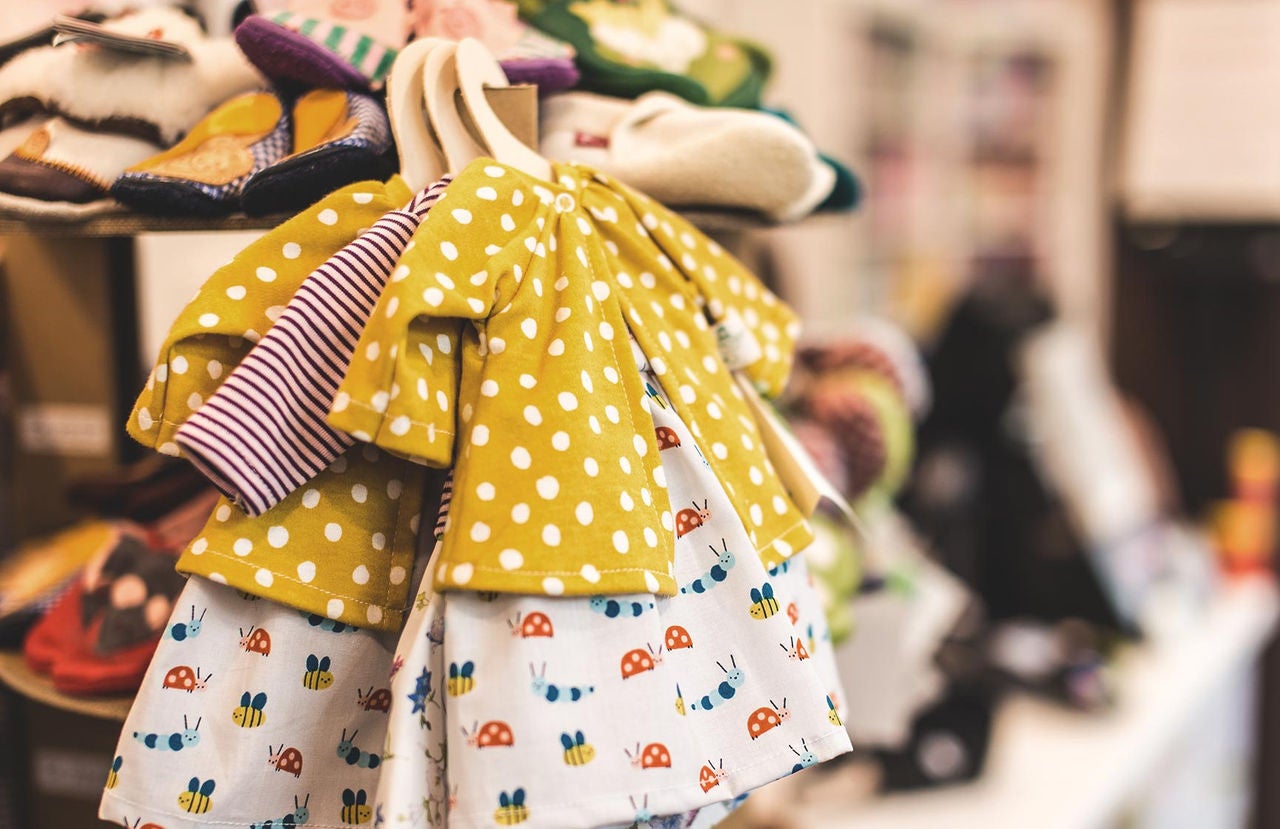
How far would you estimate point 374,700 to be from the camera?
477 millimetres

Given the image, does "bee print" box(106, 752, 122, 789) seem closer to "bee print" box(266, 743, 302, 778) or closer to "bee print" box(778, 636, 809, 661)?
"bee print" box(266, 743, 302, 778)

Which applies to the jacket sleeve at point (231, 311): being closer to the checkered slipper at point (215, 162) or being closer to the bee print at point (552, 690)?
the checkered slipper at point (215, 162)

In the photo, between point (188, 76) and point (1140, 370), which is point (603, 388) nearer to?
point (188, 76)

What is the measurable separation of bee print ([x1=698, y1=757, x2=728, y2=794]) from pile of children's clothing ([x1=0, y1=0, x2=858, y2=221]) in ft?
1.13

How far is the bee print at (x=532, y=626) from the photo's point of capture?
41cm

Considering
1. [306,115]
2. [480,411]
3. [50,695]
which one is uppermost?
[306,115]

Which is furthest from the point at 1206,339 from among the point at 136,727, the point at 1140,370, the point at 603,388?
the point at 136,727

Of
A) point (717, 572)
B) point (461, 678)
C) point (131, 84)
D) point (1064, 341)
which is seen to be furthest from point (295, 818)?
point (1064, 341)

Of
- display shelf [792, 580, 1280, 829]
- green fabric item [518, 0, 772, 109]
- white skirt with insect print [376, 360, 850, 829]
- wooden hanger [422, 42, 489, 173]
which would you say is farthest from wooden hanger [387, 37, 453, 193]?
display shelf [792, 580, 1280, 829]

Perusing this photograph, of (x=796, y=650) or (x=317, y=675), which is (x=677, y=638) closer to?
(x=796, y=650)

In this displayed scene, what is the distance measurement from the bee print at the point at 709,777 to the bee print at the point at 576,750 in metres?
A: 0.05

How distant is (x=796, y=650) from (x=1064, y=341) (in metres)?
1.23

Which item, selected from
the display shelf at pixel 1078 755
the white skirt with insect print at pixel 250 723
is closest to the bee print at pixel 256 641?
the white skirt with insect print at pixel 250 723

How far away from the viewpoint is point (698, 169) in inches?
23.3
